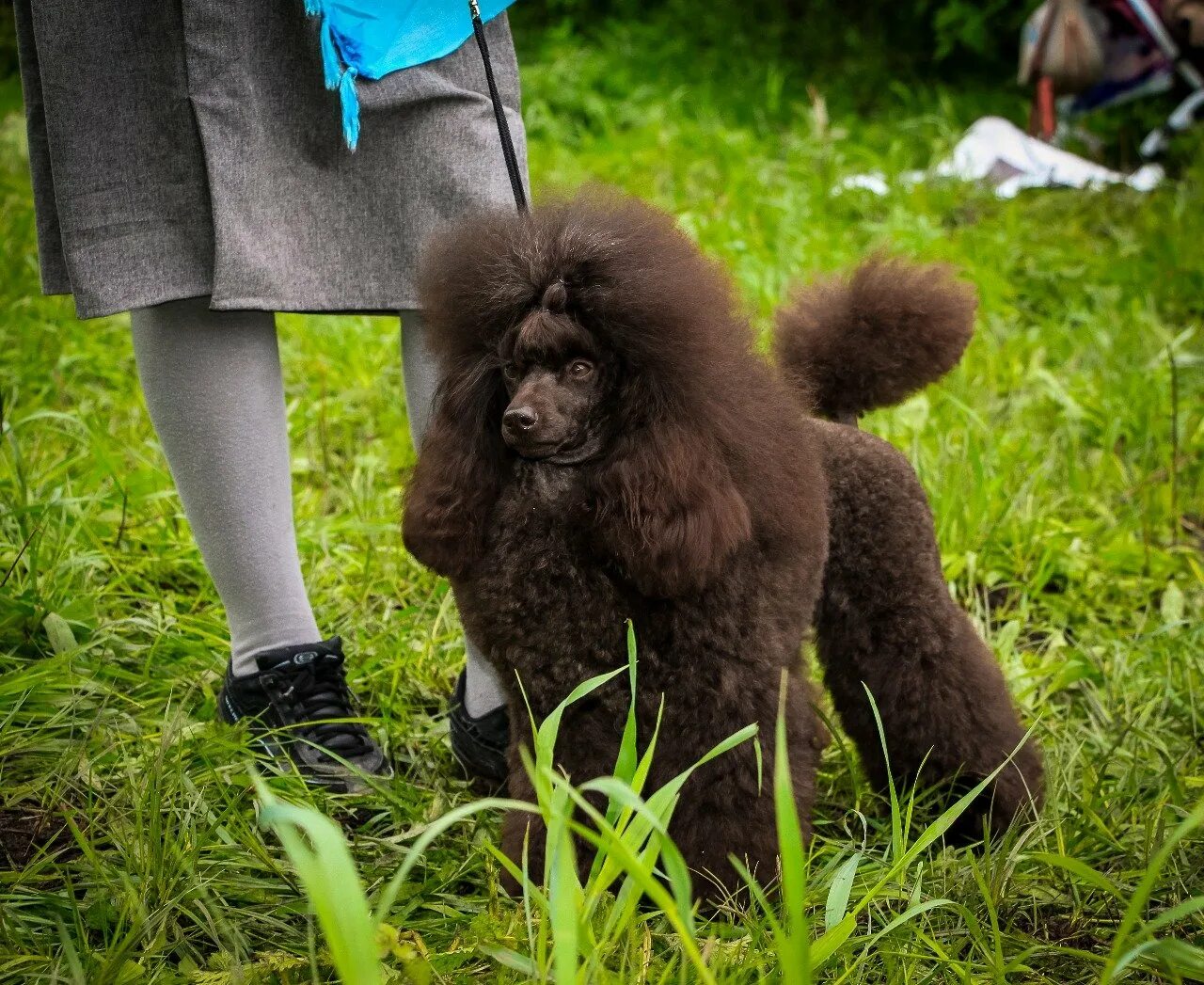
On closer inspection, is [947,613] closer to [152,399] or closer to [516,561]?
[516,561]

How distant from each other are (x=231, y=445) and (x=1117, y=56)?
5.13 meters

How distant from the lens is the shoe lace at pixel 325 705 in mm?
1812

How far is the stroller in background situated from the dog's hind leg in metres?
4.15

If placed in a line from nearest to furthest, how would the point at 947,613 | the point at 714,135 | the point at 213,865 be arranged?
1. the point at 213,865
2. the point at 947,613
3. the point at 714,135

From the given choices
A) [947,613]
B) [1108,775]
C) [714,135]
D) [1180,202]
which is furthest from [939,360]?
[714,135]

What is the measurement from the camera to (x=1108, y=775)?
6.39ft

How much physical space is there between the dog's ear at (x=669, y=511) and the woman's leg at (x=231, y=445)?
0.64m

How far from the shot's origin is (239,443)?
1722 millimetres

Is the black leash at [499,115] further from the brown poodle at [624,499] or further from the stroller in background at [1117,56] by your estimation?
the stroller in background at [1117,56]

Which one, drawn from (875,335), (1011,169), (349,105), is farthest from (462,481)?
(1011,169)

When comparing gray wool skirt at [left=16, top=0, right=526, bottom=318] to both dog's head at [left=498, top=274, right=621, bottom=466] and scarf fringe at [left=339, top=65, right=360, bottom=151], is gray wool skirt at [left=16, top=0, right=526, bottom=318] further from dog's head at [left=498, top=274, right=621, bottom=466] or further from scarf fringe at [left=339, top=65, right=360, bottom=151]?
dog's head at [left=498, top=274, right=621, bottom=466]

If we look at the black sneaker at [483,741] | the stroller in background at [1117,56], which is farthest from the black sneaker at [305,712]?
the stroller in background at [1117,56]

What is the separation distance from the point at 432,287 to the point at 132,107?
0.53 m

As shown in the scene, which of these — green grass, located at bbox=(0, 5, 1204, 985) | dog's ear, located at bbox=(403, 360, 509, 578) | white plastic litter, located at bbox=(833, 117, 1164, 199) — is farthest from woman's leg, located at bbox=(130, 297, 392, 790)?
white plastic litter, located at bbox=(833, 117, 1164, 199)
